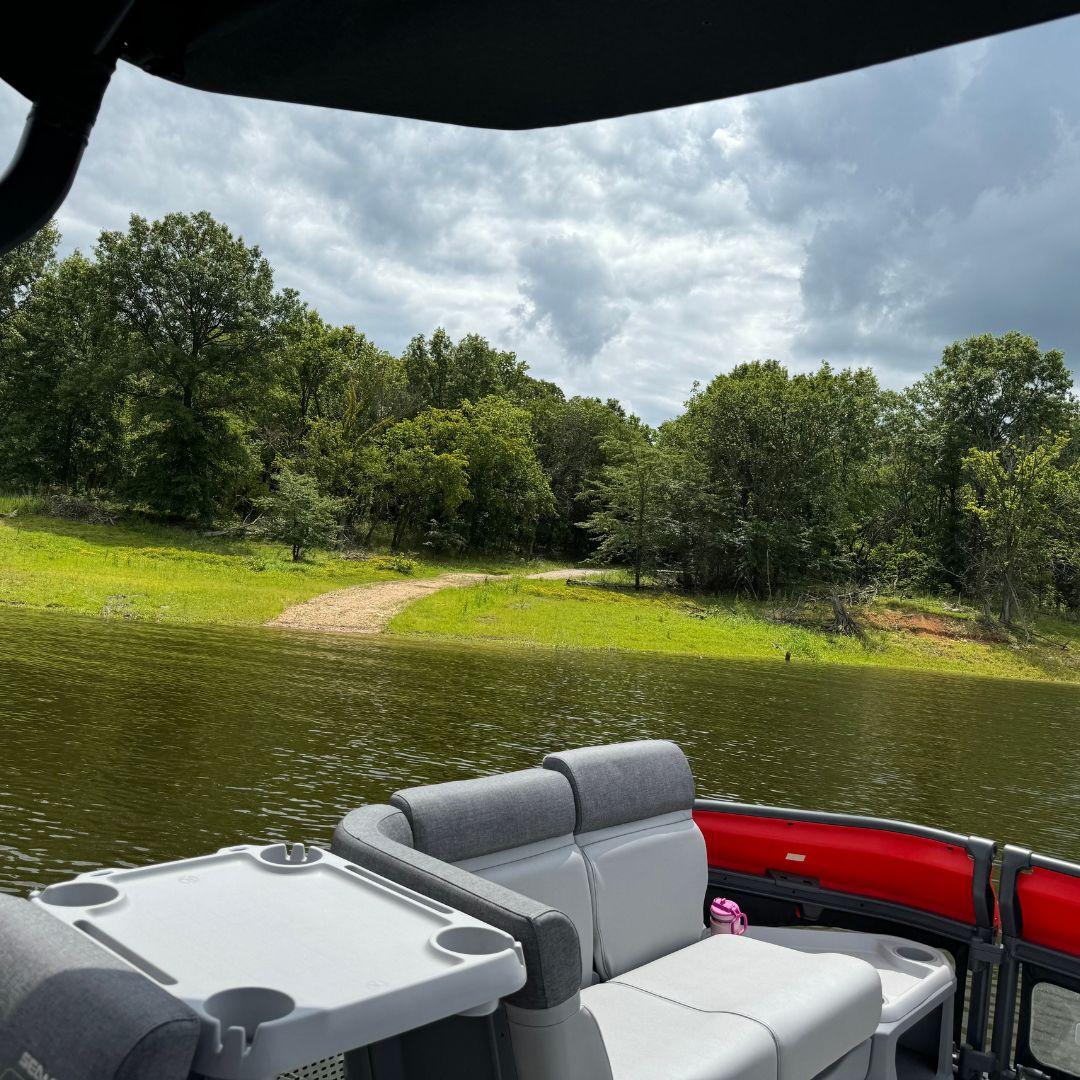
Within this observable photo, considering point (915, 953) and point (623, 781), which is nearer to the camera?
point (623, 781)

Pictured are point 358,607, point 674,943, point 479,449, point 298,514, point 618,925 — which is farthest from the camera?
point 479,449

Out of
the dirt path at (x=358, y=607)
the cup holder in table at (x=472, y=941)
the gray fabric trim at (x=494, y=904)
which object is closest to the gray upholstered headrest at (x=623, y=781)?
the gray fabric trim at (x=494, y=904)

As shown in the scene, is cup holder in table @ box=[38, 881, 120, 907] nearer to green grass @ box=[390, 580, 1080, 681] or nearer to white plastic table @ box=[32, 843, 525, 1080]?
white plastic table @ box=[32, 843, 525, 1080]

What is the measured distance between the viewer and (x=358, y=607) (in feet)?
78.8

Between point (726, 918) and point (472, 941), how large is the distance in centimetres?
→ 263

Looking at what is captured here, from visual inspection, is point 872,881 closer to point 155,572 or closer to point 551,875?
point 551,875

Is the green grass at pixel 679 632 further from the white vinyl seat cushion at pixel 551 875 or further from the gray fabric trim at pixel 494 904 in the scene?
the gray fabric trim at pixel 494 904

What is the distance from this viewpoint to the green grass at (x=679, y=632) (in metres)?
23.9

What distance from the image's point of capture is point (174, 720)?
10789mm

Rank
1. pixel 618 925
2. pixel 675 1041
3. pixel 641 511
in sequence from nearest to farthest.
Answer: pixel 675 1041 < pixel 618 925 < pixel 641 511

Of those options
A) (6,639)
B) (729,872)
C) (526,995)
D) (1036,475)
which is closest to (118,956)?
(526,995)

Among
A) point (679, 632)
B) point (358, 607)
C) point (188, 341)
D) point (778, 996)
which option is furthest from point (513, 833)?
point (188, 341)

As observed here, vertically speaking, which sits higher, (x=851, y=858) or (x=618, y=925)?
(x=851, y=858)

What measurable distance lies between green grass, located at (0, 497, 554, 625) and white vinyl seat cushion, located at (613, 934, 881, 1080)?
18763mm
